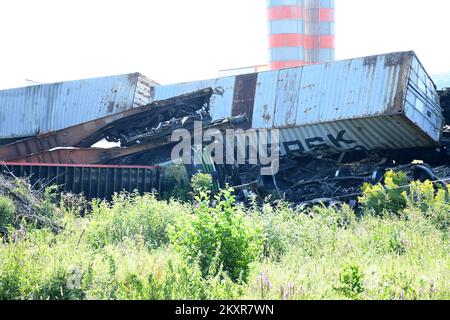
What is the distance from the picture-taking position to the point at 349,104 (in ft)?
59.2

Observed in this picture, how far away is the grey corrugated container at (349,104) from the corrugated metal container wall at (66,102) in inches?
198

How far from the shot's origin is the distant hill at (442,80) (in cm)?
3567

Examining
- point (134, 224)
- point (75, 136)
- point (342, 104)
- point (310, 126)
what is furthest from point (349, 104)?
point (134, 224)

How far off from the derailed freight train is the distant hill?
16.5m

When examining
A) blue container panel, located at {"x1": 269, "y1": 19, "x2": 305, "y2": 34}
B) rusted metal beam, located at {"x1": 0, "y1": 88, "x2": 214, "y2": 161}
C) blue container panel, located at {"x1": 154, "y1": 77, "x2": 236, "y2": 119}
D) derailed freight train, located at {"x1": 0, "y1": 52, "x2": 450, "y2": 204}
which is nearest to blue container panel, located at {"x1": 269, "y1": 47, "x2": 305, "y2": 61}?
blue container panel, located at {"x1": 269, "y1": 19, "x2": 305, "y2": 34}

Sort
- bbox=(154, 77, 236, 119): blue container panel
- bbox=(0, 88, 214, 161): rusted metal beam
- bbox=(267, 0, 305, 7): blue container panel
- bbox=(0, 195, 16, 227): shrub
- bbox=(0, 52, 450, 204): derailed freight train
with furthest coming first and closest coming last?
1. bbox=(267, 0, 305, 7): blue container panel
2. bbox=(154, 77, 236, 119): blue container panel
3. bbox=(0, 88, 214, 161): rusted metal beam
4. bbox=(0, 52, 450, 204): derailed freight train
5. bbox=(0, 195, 16, 227): shrub

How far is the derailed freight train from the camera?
17.2 m

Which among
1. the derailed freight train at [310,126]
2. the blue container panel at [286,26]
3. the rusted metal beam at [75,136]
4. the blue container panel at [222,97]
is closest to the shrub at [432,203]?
the derailed freight train at [310,126]

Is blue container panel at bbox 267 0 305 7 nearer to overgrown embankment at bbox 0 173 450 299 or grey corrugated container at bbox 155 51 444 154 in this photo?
grey corrugated container at bbox 155 51 444 154

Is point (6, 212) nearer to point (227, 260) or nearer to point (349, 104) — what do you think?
point (227, 260)

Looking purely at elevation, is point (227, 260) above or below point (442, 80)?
below

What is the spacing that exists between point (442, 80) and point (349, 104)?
21.9 meters

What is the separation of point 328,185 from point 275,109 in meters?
4.87
